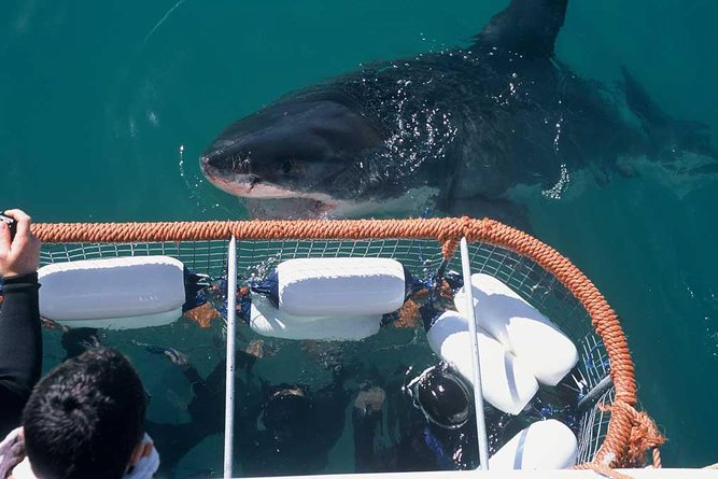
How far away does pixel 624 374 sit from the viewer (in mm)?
2785

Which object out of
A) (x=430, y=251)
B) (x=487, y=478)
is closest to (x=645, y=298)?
(x=430, y=251)

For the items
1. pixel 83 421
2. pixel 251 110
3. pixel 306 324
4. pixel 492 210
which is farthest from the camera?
pixel 251 110

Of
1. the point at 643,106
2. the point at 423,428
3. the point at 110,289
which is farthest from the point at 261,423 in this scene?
the point at 643,106

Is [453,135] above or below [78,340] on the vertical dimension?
above

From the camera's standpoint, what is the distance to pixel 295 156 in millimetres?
4410

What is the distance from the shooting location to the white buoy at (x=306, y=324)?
3.44m

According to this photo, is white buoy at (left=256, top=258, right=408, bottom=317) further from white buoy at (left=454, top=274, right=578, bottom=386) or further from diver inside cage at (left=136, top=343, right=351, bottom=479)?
diver inside cage at (left=136, top=343, right=351, bottom=479)

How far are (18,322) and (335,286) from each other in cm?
137

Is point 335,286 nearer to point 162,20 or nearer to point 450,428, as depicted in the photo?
point 450,428

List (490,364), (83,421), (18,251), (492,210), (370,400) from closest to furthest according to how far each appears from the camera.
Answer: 1. (83,421)
2. (18,251)
3. (490,364)
4. (370,400)
5. (492,210)

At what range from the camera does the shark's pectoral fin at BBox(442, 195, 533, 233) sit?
5.51 meters

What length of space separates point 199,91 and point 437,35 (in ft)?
7.69

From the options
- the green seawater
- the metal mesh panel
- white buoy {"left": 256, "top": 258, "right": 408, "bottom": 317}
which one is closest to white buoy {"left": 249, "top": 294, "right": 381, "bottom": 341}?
white buoy {"left": 256, "top": 258, "right": 408, "bottom": 317}

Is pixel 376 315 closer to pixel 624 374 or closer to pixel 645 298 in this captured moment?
pixel 624 374
